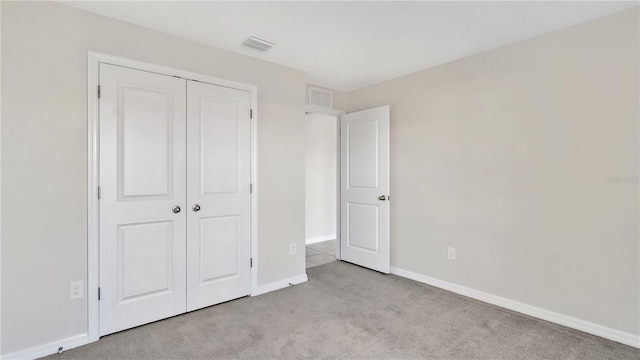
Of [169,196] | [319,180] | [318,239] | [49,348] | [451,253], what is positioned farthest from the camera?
[319,180]

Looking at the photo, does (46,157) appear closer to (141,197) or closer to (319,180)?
(141,197)

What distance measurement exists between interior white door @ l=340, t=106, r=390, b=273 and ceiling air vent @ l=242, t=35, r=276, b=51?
5.16 ft

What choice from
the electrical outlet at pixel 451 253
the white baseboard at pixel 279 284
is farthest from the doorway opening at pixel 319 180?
the electrical outlet at pixel 451 253

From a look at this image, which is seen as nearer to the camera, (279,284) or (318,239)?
(279,284)

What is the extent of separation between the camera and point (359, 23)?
7.77 feet

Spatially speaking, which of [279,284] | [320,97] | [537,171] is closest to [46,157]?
[279,284]

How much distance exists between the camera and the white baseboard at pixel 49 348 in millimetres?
1933

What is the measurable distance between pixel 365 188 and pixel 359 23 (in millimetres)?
2070

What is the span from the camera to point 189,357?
1.98 meters

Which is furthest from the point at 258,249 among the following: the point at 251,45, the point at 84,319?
the point at 251,45

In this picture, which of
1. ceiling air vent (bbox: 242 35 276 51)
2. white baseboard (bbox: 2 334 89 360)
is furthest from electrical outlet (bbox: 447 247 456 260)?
white baseboard (bbox: 2 334 89 360)

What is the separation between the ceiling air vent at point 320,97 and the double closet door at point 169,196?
117 cm

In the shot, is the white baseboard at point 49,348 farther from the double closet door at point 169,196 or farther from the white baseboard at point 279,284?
the white baseboard at point 279,284

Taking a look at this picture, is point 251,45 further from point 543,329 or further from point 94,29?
point 543,329
